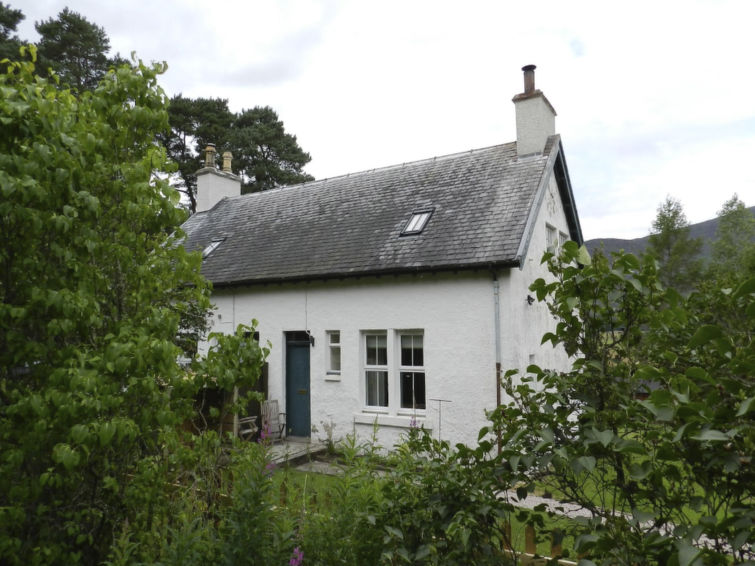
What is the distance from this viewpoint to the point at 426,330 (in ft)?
37.0

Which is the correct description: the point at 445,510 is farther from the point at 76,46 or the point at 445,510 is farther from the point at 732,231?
the point at 732,231

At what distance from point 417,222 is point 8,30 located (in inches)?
1130

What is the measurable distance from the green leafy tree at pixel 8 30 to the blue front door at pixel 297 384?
24.3 m

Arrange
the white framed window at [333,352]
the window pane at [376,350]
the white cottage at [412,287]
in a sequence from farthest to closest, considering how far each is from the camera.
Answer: the white framed window at [333,352] → the window pane at [376,350] → the white cottage at [412,287]

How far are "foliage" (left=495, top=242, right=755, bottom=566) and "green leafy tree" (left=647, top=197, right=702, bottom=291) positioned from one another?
131 feet

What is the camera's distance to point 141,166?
3193mm

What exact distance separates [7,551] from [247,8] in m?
7.44

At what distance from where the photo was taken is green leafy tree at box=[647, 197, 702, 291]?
36906 mm

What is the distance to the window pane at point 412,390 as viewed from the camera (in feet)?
37.5

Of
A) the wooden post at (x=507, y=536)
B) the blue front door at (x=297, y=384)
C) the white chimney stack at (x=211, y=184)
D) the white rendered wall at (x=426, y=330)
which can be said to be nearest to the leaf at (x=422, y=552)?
the wooden post at (x=507, y=536)

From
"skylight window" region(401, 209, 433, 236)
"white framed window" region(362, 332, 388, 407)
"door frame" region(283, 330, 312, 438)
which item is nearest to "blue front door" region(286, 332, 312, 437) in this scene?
"door frame" region(283, 330, 312, 438)

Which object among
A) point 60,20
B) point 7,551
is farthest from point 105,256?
point 60,20

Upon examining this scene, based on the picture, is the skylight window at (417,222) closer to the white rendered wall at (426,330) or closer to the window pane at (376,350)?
the white rendered wall at (426,330)

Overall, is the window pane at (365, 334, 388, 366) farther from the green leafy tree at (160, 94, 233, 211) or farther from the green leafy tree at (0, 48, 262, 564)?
the green leafy tree at (160, 94, 233, 211)
